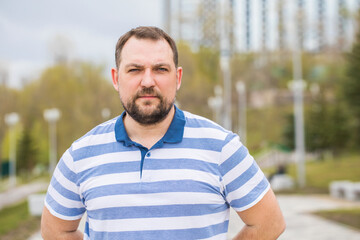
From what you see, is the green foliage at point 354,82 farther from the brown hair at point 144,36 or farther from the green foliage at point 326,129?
the brown hair at point 144,36

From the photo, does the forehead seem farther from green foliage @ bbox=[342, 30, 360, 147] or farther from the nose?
green foliage @ bbox=[342, 30, 360, 147]

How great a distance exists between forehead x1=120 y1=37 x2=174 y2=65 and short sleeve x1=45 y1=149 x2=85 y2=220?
49cm

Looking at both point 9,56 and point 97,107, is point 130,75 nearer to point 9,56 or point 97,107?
point 97,107

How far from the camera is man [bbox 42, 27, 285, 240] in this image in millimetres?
1787

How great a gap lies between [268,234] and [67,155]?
90 cm

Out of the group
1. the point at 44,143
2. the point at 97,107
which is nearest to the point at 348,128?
the point at 97,107

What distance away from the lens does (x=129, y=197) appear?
70.9 inches

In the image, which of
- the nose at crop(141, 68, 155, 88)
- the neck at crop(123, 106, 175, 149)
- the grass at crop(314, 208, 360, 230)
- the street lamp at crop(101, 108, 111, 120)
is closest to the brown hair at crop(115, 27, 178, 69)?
the nose at crop(141, 68, 155, 88)

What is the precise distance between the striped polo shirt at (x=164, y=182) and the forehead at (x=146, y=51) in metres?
0.27

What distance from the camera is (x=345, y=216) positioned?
10719 millimetres

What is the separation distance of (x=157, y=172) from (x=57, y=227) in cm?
53

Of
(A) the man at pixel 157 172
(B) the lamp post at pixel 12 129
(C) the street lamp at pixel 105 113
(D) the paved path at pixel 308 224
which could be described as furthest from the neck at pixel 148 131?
(C) the street lamp at pixel 105 113

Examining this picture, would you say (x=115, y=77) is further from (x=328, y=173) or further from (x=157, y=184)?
(x=328, y=173)

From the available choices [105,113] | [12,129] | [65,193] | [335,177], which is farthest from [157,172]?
[12,129]
